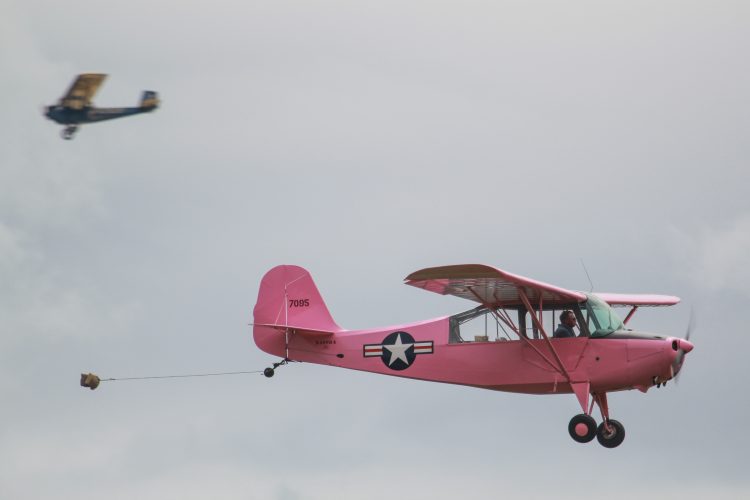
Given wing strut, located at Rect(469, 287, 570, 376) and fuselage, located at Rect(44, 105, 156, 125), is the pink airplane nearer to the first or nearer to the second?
wing strut, located at Rect(469, 287, 570, 376)

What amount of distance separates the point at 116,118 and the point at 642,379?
19.1 meters

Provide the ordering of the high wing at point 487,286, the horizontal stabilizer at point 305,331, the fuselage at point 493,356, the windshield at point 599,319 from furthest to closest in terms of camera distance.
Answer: the horizontal stabilizer at point 305,331
the windshield at point 599,319
the fuselage at point 493,356
the high wing at point 487,286

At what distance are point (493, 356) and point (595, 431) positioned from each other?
2.11 meters

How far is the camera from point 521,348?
2125 centimetres

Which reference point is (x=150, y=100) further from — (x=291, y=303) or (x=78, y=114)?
(x=291, y=303)

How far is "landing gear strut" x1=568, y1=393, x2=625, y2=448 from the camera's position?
20.6 m

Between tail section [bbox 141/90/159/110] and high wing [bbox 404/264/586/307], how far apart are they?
648 inches

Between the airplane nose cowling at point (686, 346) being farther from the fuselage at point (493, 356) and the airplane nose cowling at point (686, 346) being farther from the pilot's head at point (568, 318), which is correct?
the pilot's head at point (568, 318)

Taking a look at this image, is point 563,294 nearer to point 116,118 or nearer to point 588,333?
point 588,333

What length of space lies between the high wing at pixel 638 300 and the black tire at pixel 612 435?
151 inches

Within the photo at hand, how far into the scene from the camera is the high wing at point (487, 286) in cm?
1952

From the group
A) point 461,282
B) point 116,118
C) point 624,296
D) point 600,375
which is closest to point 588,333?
point 600,375

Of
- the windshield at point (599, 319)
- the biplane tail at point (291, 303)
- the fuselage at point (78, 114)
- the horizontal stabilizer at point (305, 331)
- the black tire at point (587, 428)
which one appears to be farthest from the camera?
the fuselage at point (78, 114)

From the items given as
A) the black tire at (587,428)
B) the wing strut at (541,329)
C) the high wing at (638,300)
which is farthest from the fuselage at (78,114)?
the black tire at (587,428)
